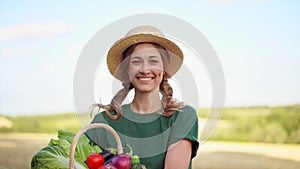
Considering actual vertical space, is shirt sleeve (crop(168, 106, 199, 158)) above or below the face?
below

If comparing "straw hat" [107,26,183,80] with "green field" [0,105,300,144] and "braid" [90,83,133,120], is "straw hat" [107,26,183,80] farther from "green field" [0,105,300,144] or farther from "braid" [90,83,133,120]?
"green field" [0,105,300,144]

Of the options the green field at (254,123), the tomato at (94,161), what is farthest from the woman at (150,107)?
the green field at (254,123)

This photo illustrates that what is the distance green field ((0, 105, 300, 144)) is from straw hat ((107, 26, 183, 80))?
426 centimetres

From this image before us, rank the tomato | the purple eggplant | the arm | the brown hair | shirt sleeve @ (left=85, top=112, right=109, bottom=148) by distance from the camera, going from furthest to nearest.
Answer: shirt sleeve @ (left=85, top=112, right=109, bottom=148), the brown hair, the arm, the tomato, the purple eggplant

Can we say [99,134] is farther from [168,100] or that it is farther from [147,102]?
[168,100]

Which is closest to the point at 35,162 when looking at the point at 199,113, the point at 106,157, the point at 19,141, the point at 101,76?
the point at 106,157

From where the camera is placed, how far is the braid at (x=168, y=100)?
8.38 feet

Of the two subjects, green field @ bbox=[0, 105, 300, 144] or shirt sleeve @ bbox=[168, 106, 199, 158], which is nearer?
shirt sleeve @ bbox=[168, 106, 199, 158]

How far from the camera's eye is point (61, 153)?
289 centimetres

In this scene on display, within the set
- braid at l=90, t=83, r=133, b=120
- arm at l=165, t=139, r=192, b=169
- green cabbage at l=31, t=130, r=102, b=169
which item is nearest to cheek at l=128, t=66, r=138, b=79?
braid at l=90, t=83, r=133, b=120

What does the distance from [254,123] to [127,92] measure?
183 inches

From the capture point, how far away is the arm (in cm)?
244

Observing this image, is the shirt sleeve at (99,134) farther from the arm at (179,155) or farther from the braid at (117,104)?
the arm at (179,155)

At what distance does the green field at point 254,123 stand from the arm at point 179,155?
435cm
